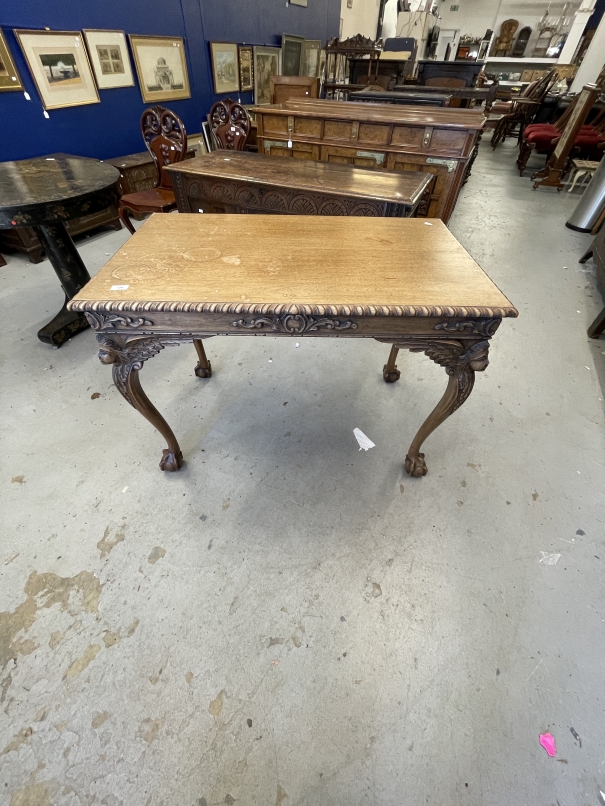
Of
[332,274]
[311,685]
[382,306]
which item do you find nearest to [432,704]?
[311,685]

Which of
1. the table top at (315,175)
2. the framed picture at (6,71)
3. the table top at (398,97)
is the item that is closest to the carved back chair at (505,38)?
the table top at (398,97)

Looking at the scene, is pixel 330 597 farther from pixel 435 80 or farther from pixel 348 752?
pixel 435 80

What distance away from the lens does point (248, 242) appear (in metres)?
1.29

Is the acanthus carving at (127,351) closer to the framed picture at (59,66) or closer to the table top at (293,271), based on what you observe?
the table top at (293,271)

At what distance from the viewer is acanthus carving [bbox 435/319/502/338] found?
102cm

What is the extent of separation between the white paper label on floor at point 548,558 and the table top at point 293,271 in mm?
976

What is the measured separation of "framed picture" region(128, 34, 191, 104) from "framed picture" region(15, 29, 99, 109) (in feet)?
2.15

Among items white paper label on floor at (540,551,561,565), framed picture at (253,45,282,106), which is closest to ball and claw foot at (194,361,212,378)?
white paper label on floor at (540,551,561,565)

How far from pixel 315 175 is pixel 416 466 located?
1940 millimetres

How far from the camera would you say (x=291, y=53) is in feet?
19.1

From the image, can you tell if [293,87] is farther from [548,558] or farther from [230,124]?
[548,558]

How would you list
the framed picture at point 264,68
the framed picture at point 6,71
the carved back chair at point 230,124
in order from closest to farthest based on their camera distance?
the framed picture at point 6,71 → the carved back chair at point 230,124 → the framed picture at point 264,68

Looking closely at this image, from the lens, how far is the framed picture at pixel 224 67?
4504 millimetres

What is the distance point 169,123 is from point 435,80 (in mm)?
6042
